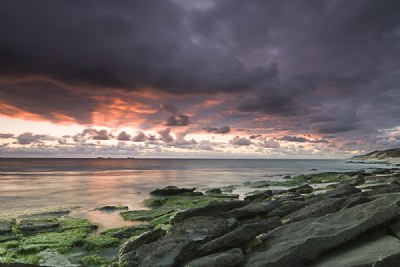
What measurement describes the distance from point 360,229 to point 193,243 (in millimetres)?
6864

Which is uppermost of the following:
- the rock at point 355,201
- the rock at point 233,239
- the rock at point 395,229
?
the rock at point 355,201

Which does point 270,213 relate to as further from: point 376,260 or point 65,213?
point 65,213

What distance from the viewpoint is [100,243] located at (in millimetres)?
20391

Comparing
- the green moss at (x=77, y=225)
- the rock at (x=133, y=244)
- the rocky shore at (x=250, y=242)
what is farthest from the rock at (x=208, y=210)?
the green moss at (x=77, y=225)

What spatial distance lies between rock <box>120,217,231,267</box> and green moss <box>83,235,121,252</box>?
211 inches

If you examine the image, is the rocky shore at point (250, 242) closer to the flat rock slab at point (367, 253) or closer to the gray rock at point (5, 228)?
the flat rock slab at point (367, 253)

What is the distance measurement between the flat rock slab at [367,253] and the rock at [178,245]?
195 inches

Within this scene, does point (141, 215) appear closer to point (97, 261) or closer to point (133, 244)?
point (97, 261)

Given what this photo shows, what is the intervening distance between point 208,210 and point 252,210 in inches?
108

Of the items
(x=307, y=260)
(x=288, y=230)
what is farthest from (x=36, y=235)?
(x=307, y=260)

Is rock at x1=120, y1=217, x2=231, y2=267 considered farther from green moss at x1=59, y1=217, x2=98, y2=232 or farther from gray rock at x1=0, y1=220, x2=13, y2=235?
gray rock at x1=0, y1=220, x2=13, y2=235

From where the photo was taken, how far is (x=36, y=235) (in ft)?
76.2

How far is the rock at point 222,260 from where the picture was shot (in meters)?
12.7

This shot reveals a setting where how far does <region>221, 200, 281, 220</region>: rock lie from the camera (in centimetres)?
2000
